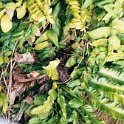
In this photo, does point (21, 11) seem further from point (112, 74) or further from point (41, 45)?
point (112, 74)

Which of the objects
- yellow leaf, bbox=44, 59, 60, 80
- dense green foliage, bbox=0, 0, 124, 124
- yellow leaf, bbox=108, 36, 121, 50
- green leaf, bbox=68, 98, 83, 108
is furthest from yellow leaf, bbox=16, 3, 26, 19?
green leaf, bbox=68, 98, 83, 108

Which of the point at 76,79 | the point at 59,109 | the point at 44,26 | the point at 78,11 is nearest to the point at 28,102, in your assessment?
the point at 59,109

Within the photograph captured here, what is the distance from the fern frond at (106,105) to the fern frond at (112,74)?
0.11 meters

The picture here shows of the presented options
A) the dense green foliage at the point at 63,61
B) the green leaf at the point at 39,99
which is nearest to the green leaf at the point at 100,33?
the dense green foliage at the point at 63,61

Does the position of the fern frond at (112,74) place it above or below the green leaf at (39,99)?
above

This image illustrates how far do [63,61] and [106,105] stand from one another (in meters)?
0.33

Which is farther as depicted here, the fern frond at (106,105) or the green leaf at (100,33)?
the fern frond at (106,105)

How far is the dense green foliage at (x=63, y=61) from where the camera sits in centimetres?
155

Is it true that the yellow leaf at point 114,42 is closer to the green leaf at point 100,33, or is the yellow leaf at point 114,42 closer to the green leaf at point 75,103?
the green leaf at point 100,33

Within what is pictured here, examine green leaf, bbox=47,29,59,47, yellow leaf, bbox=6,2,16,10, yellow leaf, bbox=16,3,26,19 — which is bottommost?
green leaf, bbox=47,29,59,47

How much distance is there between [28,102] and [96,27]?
0.55 m

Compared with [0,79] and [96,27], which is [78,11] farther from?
[0,79]

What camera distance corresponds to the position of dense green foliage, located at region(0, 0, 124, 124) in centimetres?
155

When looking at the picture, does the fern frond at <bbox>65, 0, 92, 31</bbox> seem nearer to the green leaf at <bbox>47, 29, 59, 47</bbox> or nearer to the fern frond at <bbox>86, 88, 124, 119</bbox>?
the green leaf at <bbox>47, 29, 59, 47</bbox>
